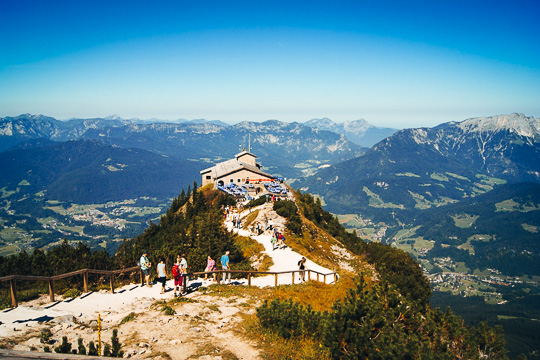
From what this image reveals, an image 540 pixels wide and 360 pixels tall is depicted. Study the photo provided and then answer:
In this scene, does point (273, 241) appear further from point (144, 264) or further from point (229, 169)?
point (229, 169)

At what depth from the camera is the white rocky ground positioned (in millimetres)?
10297

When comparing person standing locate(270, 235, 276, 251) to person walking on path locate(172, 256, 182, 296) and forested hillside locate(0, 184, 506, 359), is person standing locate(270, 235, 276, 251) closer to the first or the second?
forested hillside locate(0, 184, 506, 359)

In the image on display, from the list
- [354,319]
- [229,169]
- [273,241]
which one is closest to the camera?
[354,319]

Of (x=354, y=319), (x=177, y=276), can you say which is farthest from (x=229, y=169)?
(x=354, y=319)

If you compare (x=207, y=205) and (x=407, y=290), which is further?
(x=207, y=205)

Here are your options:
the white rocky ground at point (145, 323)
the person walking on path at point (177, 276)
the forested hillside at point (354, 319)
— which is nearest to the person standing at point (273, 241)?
the forested hillside at point (354, 319)

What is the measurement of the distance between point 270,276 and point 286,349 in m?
13.3

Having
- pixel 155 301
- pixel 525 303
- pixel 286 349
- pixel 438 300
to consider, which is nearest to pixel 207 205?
pixel 155 301

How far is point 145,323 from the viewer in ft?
40.6

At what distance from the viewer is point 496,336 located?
1268 cm

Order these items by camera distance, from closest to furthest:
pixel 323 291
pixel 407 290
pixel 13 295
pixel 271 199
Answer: pixel 13 295 < pixel 323 291 < pixel 407 290 < pixel 271 199

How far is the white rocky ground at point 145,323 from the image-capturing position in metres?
Answer: 10.3

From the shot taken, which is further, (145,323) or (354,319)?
(145,323)

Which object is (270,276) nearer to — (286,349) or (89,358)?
(286,349)
